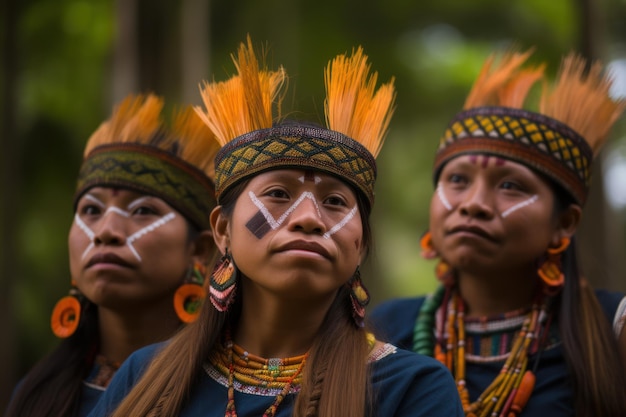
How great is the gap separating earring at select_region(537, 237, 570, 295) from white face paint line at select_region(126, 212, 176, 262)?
5.42ft

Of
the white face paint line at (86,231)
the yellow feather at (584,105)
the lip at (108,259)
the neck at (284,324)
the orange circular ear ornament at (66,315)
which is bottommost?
the orange circular ear ornament at (66,315)

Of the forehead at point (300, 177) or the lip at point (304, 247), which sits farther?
the forehead at point (300, 177)

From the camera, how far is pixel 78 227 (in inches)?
166

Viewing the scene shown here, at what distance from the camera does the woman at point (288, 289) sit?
2.98 metres

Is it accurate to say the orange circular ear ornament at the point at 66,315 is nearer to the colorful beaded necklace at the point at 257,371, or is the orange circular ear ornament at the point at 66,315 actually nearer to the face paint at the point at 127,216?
the face paint at the point at 127,216

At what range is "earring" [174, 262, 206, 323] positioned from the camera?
13.5 feet

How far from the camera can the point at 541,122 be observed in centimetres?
432

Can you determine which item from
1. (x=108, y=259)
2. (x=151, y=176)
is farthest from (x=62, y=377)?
(x=151, y=176)

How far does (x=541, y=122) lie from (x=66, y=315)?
2.31 metres

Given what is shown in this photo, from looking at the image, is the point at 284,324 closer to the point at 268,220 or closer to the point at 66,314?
the point at 268,220

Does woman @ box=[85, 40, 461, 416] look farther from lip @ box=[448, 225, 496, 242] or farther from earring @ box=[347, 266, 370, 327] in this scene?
lip @ box=[448, 225, 496, 242]

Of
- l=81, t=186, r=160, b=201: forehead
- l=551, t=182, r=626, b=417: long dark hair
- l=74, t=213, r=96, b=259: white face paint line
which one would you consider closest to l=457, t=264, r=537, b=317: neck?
l=551, t=182, r=626, b=417: long dark hair

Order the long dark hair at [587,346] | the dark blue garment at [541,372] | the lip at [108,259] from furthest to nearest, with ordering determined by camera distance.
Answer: the lip at [108,259] → the dark blue garment at [541,372] → the long dark hair at [587,346]

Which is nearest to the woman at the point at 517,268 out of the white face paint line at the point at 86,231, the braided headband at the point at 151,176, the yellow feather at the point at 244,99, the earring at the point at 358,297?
the earring at the point at 358,297
